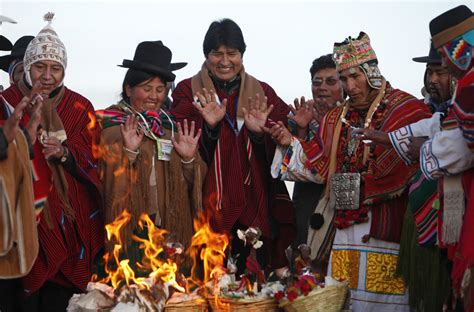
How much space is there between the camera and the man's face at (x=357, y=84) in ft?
23.1

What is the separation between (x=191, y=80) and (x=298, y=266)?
221cm

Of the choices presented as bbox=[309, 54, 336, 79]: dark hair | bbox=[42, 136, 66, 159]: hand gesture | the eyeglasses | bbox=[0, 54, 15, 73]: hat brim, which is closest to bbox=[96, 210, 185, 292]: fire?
bbox=[42, 136, 66, 159]: hand gesture

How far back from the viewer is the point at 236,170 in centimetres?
767

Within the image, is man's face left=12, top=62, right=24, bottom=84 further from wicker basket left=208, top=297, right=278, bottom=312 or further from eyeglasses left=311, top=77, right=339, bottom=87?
wicker basket left=208, top=297, right=278, bottom=312

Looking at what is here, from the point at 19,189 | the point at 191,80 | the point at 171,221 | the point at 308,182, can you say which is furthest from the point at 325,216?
the point at 19,189

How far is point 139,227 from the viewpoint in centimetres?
727

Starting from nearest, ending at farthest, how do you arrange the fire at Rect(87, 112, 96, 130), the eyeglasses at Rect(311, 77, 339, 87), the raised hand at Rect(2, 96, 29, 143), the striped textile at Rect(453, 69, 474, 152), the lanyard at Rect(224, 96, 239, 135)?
the striped textile at Rect(453, 69, 474, 152) < the raised hand at Rect(2, 96, 29, 143) < the fire at Rect(87, 112, 96, 130) < the lanyard at Rect(224, 96, 239, 135) < the eyeglasses at Rect(311, 77, 339, 87)

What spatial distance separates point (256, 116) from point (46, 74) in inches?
66.1

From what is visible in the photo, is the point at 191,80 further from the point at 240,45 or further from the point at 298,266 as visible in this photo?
the point at 298,266

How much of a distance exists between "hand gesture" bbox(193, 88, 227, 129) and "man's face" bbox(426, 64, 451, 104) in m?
1.62

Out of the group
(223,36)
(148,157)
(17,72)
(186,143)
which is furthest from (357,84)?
(17,72)

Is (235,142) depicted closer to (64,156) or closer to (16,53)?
(64,156)

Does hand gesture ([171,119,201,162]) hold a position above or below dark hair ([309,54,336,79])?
below

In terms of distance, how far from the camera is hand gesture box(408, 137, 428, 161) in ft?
20.9
